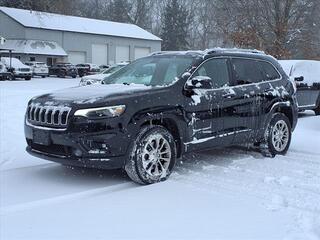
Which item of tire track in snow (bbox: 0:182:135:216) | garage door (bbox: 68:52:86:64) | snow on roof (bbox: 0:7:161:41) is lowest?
tire track in snow (bbox: 0:182:135:216)

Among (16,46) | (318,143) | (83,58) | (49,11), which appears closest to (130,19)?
(83,58)

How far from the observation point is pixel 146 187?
6367 millimetres

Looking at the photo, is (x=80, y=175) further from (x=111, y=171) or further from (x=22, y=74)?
(x=22, y=74)

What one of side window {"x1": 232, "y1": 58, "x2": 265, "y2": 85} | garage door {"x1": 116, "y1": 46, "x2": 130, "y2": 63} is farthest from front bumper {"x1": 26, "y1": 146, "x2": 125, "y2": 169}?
garage door {"x1": 116, "y1": 46, "x2": 130, "y2": 63}

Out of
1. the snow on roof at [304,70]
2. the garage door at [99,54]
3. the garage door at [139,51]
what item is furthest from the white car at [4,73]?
the garage door at [139,51]

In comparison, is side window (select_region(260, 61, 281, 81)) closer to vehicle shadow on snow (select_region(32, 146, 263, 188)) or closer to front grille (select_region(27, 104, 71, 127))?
vehicle shadow on snow (select_region(32, 146, 263, 188))

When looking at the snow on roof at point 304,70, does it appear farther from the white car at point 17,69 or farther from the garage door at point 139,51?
the garage door at point 139,51

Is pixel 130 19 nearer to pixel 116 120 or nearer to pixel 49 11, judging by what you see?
pixel 49 11

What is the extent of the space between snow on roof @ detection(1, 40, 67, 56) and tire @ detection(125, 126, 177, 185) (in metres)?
47.0

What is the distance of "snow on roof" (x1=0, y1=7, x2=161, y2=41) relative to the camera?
5384 centimetres

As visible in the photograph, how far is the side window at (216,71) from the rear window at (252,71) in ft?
0.72

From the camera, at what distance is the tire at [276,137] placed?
27.9ft

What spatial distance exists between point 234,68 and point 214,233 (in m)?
3.65

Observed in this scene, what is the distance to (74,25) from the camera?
59.6 meters
